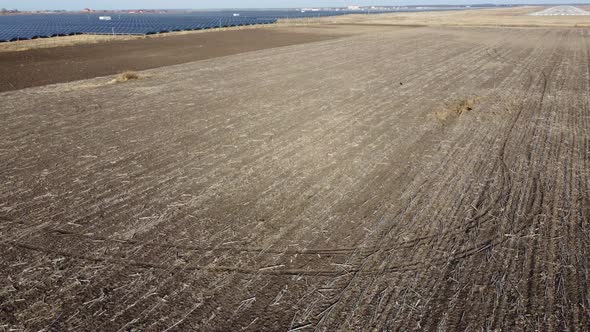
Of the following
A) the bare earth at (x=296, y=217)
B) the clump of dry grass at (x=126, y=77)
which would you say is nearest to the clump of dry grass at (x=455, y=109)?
the bare earth at (x=296, y=217)

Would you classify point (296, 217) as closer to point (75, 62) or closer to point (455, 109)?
point (455, 109)

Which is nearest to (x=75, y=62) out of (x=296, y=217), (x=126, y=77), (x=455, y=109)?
(x=126, y=77)

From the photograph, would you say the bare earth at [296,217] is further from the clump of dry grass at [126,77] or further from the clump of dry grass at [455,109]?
the clump of dry grass at [126,77]

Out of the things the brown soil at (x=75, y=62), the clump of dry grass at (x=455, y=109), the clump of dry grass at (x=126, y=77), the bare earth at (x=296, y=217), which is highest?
the brown soil at (x=75, y=62)

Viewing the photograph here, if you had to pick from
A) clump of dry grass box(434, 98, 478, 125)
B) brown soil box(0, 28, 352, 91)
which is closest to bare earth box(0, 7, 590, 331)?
clump of dry grass box(434, 98, 478, 125)

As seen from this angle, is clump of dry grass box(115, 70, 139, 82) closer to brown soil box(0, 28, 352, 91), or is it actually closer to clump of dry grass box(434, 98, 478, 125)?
brown soil box(0, 28, 352, 91)

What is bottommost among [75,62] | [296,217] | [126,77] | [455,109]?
[296,217]

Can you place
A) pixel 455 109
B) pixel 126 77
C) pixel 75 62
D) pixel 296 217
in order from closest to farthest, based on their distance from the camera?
1. pixel 296 217
2. pixel 455 109
3. pixel 126 77
4. pixel 75 62
